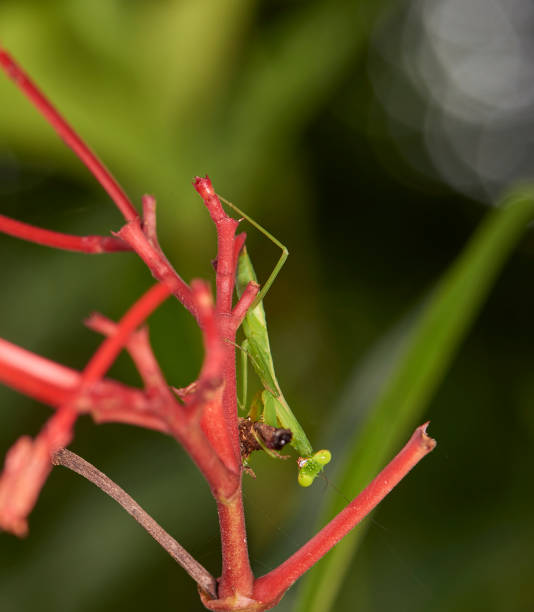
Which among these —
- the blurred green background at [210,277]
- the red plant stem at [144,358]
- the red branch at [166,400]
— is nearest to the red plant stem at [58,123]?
the red branch at [166,400]

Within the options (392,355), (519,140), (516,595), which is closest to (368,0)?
(519,140)

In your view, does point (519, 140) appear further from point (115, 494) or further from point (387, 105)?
point (115, 494)

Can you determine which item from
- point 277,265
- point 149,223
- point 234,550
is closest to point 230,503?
point 234,550

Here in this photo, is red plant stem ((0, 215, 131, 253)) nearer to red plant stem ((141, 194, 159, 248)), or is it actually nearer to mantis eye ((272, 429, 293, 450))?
red plant stem ((141, 194, 159, 248))

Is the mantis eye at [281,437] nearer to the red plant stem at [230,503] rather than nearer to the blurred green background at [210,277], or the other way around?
the red plant stem at [230,503]

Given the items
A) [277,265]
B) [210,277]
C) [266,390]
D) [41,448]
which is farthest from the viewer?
[210,277]

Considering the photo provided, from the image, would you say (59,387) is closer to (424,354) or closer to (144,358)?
(144,358)
